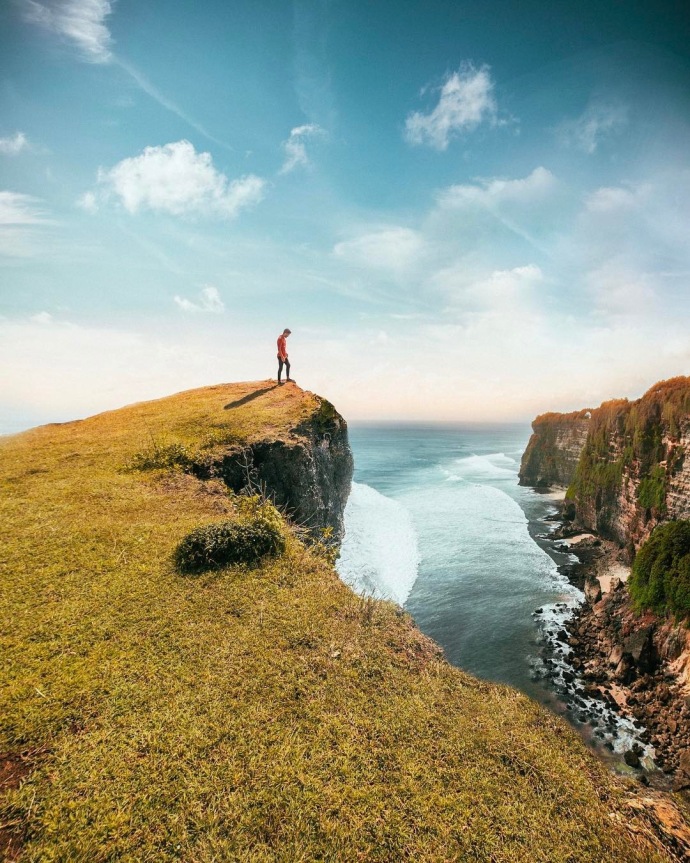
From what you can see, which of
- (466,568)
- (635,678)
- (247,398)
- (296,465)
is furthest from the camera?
(466,568)

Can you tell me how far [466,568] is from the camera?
36.7m

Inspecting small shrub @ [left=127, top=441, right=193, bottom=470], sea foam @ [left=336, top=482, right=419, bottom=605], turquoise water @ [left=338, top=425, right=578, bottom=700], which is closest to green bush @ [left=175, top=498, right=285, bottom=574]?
turquoise water @ [left=338, top=425, right=578, bottom=700]

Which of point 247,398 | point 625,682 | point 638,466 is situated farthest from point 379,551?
point 638,466

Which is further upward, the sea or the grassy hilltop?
the grassy hilltop

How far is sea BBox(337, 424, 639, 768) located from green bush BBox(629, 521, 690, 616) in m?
6.00

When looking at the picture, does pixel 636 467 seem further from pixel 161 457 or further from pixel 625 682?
pixel 161 457

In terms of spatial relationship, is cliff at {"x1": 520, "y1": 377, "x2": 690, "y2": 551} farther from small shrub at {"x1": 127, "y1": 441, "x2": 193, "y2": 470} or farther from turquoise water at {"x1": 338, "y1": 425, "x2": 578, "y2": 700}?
small shrub at {"x1": 127, "y1": 441, "x2": 193, "y2": 470}

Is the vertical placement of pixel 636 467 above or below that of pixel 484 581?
above

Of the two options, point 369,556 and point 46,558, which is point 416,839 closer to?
point 46,558

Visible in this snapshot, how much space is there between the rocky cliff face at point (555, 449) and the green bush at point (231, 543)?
7071 centimetres

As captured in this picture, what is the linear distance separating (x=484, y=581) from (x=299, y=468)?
23195 millimetres

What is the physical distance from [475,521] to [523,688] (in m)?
32.4

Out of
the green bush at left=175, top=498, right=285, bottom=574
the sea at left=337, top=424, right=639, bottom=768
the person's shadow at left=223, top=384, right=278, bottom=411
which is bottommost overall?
the sea at left=337, top=424, right=639, bottom=768

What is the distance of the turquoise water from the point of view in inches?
992
